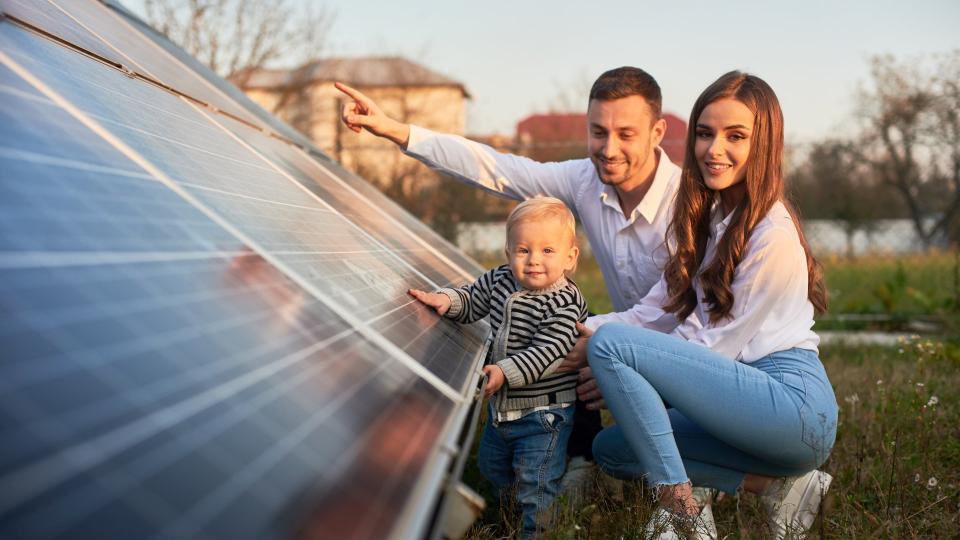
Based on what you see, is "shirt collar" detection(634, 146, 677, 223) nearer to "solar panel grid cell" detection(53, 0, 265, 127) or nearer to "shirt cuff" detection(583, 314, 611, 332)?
"shirt cuff" detection(583, 314, 611, 332)

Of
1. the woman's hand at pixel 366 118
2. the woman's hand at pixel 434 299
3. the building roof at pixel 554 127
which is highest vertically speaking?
the woman's hand at pixel 366 118

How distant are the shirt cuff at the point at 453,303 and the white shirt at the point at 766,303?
528 mm

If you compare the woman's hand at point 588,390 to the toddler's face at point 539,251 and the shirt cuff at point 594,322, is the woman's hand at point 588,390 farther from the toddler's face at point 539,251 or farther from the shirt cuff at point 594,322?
the toddler's face at point 539,251

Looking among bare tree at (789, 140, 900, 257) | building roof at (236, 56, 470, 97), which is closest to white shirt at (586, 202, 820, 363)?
bare tree at (789, 140, 900, 257)

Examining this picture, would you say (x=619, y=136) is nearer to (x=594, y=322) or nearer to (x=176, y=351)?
(x=594, y=322)

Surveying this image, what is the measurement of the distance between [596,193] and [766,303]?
54.2 inches

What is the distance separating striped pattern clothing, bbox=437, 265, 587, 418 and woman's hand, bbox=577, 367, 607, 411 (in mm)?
41

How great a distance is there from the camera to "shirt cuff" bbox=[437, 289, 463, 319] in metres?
3.60

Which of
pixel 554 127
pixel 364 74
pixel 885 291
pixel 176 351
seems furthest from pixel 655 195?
pixel 364 74

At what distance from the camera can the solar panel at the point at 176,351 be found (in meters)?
1.20

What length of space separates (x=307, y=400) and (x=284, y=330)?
11.2 inches

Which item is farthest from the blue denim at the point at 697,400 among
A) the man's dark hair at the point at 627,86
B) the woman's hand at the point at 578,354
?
the man's dark hair at the point at 627,86

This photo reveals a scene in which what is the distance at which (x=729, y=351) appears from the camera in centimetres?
353

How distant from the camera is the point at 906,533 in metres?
3.35
